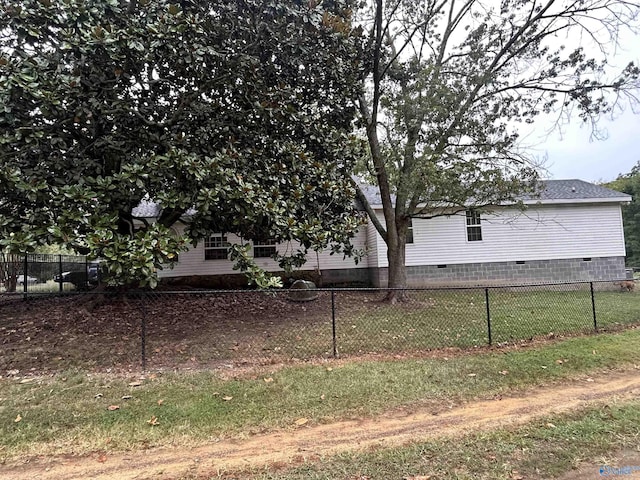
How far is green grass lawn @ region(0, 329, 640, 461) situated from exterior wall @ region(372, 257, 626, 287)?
28.3 ft

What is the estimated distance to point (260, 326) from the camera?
8523 mm

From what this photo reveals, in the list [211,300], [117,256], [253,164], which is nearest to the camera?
[117,256]

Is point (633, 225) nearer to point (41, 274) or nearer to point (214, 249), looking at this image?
point (214, 249)

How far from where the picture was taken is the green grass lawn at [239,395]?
12.5 feet

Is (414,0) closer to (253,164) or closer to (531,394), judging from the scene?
(253,164)

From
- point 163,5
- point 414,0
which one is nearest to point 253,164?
point 163,5

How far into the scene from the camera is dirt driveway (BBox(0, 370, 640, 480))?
3.17 meters

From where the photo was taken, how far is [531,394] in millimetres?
4648

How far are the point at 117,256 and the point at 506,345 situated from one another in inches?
253

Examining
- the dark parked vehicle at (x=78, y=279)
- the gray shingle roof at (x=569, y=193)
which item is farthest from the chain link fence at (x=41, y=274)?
the gray shingle roof at (x=569, y=193)

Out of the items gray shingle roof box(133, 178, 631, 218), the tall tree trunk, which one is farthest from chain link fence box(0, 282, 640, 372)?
gray shingle roof box(133, 178, 631, 218)

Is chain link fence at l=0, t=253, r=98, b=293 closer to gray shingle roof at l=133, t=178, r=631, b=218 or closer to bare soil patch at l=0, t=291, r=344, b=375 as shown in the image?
bare soil patch at l=0, t=291, r=344, b=375

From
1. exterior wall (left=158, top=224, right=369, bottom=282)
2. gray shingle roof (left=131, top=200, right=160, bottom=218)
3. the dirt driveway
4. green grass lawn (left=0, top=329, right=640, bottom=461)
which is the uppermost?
gray shingle roof (left=131, top=200, right=160, bottom=218)

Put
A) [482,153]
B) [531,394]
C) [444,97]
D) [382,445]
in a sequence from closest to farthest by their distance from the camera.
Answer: [382,445] < [531,394] < [444,97] < [482,153]
